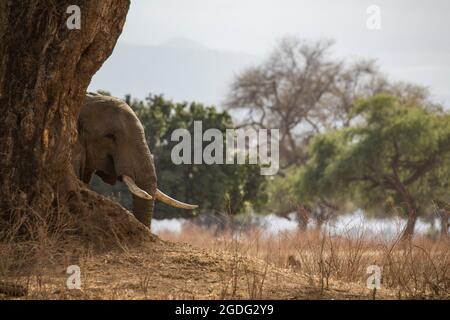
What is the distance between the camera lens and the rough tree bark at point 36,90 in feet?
25.6

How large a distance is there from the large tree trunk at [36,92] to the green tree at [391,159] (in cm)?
2065

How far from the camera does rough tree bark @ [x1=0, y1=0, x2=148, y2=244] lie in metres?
7.81

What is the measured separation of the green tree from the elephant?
692 inches

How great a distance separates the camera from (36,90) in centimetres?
782

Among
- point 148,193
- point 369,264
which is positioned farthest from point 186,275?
point 148,193

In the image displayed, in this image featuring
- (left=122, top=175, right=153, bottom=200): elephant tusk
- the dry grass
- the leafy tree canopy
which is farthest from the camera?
the leafy tree canopy

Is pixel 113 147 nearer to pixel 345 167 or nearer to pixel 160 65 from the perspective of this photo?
pixel 345 167

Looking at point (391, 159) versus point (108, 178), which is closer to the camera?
point (108, 178)

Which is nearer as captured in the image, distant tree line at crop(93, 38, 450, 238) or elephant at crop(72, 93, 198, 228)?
elephant at crop(72, 93, 198, 228)

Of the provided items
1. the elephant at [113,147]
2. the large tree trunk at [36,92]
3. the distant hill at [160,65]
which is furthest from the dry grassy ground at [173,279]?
the distant hill at [160,65]

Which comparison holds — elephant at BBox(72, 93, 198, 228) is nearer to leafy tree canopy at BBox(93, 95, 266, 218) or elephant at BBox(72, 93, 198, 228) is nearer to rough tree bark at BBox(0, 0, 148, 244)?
rough tree bark at BBox(0, 0, 148, 244)

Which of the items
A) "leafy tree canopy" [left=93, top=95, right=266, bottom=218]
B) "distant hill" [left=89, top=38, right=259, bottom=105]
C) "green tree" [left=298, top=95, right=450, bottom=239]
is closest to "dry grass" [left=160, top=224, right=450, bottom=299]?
"leafy tree canopy" [left=93, top=95, right=266, bottom=218]

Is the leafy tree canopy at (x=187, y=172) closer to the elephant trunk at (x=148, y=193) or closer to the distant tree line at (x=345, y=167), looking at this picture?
the distant tree line at (x=345, y=167)

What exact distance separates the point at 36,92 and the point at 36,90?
0.06 ft
